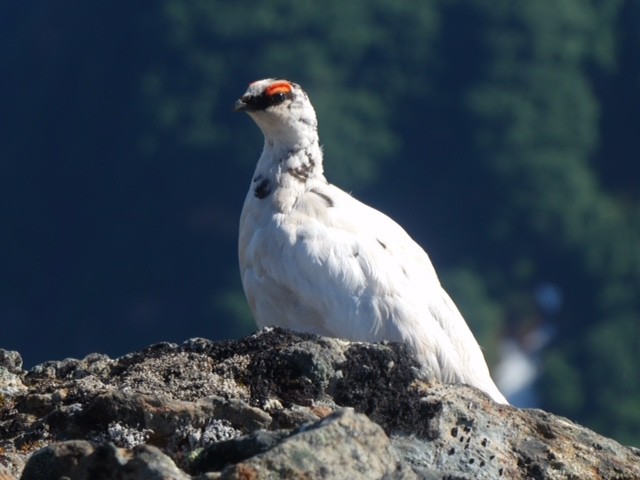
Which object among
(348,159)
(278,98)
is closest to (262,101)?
(278,98)

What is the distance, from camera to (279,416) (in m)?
5.00

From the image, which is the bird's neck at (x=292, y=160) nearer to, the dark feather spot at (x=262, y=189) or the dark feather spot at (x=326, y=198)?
the dark feather spot at (x=262, y=189)

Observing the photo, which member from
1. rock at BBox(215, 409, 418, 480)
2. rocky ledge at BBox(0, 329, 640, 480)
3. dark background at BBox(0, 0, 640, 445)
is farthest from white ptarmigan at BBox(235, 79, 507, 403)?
dark background at BBox(0, 0, 640, 445)

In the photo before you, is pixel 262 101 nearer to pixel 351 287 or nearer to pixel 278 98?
pixel 278 98

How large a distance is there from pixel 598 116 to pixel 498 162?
8071 mm

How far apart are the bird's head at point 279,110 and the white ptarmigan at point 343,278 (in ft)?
1.28

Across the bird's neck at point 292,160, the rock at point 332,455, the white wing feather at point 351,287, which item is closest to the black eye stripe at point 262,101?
the bird's neck at point 292,160

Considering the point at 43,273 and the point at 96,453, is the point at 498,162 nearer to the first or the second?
the point at 43,273

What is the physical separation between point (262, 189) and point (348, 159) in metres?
61.0

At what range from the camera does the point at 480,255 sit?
234 ft

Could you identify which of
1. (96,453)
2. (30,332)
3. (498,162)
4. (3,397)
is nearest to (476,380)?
(3,397)

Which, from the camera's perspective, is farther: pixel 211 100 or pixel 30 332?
pixel 211 100

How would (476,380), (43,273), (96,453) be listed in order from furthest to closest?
(43,273), (476,380), (96,453)

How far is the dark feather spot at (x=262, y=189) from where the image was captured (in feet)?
30.8
